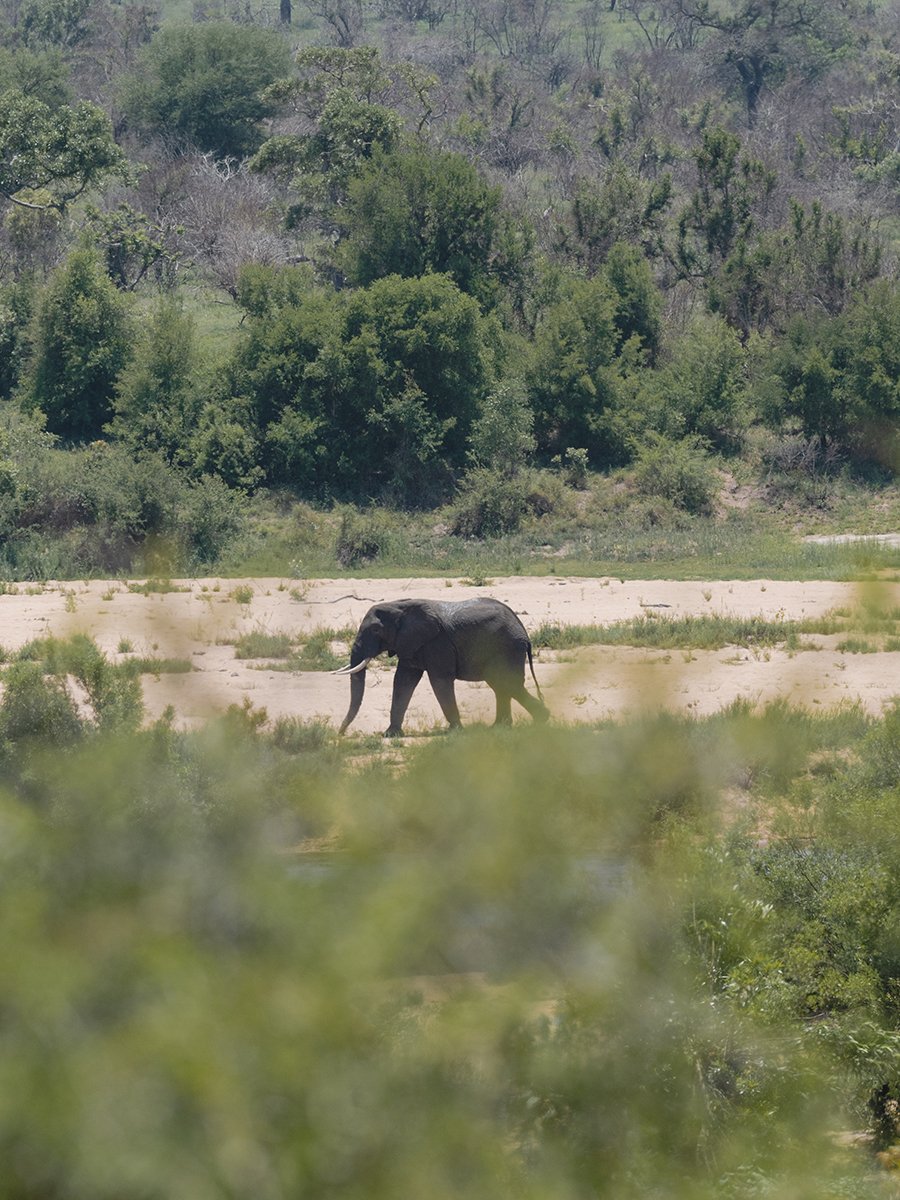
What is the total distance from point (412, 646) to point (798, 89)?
45.8 m

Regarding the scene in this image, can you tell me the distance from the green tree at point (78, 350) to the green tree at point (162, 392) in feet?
1.81

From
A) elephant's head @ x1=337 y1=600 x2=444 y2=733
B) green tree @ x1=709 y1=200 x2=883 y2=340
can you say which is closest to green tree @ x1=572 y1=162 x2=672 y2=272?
green tree @ x1=709 y1=200 x2=883 y2=340

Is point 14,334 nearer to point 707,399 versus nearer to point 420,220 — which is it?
point 420,220

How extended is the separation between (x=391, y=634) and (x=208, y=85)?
130 ft

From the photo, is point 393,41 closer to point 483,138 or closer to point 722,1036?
point 483,138

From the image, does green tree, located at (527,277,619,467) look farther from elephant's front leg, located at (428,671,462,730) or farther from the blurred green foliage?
the blurred green foliage

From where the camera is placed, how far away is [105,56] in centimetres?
5956

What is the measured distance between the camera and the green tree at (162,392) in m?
27.6

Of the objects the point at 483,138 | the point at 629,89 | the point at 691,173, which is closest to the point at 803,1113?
the point at 691,173

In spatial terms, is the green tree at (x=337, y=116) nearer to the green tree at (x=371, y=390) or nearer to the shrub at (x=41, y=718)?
the green tree at (x=371, y=390)

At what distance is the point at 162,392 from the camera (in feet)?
92.8

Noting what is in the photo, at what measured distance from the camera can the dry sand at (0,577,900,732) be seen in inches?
79.1

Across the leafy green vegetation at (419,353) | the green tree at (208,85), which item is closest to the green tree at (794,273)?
the leafy green vegetation at (419,353)

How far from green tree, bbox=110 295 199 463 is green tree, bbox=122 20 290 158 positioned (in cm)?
1795
